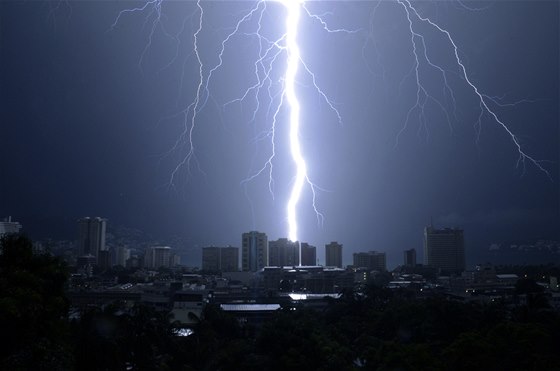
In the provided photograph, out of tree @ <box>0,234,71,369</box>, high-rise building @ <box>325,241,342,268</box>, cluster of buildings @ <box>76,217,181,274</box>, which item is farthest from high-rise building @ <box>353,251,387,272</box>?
tree @ <box>0,234,71,369</box>

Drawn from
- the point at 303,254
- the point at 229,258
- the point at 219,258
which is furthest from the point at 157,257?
the point at 303,254

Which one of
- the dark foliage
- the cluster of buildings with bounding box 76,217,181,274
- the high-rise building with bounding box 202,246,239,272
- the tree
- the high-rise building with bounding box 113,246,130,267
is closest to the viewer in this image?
the tree

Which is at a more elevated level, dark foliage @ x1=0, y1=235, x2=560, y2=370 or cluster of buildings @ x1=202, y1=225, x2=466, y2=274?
cluster of buildings @ x1=202, y1=225, x2=466, y2=274

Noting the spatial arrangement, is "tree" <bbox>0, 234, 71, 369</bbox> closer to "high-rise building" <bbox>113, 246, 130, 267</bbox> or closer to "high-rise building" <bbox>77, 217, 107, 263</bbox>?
"high-rise building" <bbox>77, 217, 107, 263</bbox>

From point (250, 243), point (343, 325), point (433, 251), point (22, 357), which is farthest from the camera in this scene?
point (433, 251)

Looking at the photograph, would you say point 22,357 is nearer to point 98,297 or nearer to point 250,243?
point 98,297

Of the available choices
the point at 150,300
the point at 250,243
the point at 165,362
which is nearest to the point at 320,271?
the point at 250,243

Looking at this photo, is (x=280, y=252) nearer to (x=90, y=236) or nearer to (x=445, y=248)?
(x=445, y=248)
